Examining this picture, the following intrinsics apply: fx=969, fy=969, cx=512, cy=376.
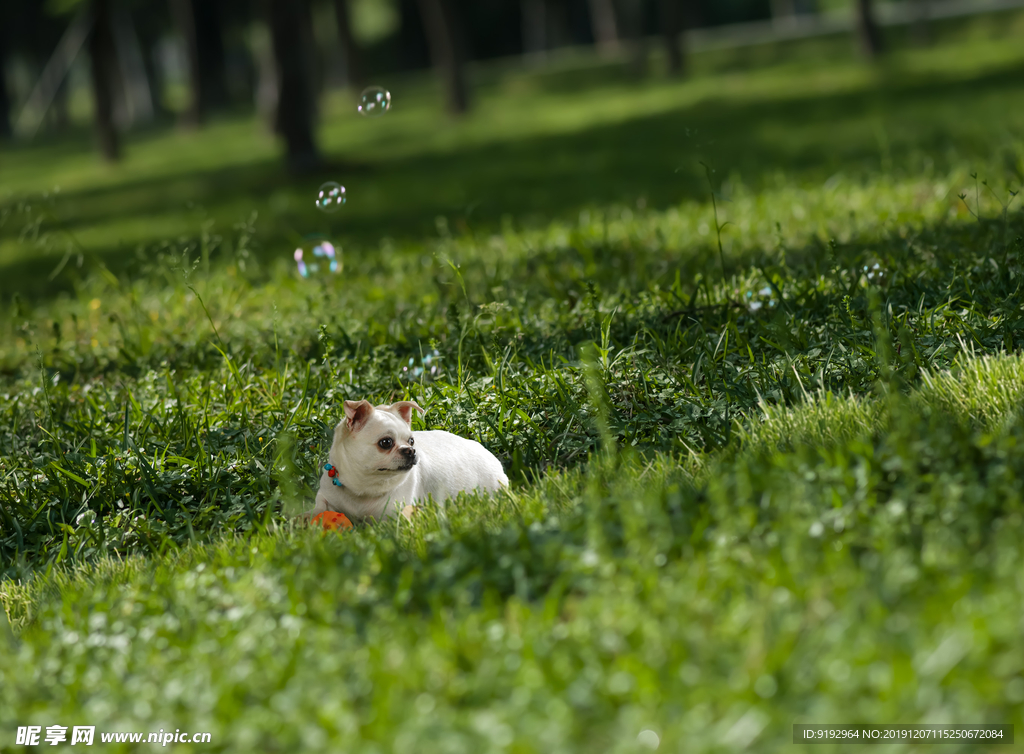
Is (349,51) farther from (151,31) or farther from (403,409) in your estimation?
(403,409)

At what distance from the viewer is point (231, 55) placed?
64062 mm

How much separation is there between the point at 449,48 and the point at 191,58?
10205mm

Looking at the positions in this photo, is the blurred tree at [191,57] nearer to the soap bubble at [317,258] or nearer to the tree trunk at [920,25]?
the tree trunk at [920,25]

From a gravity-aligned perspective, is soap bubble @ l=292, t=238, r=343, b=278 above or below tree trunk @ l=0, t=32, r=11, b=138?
below

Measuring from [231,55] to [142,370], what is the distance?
63981mm

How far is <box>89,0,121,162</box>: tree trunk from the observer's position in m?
21.3

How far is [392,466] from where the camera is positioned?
142 inches

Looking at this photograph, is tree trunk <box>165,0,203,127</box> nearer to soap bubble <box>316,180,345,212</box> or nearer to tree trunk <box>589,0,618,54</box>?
tree trunk <box>589,0,618,54</box>

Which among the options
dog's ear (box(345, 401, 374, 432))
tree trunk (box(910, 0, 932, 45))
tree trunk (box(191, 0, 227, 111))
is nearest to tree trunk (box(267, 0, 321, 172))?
dog's ear (box(345, 401, 374, 432))

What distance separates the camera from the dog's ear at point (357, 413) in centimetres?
366

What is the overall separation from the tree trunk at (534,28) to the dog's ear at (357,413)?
40.8 metres

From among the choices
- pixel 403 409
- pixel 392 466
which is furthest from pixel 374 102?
pixel 392 466

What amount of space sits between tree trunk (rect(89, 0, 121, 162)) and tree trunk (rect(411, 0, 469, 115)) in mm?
7117

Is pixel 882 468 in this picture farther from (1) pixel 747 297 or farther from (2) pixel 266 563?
(1) pixel 747 297
